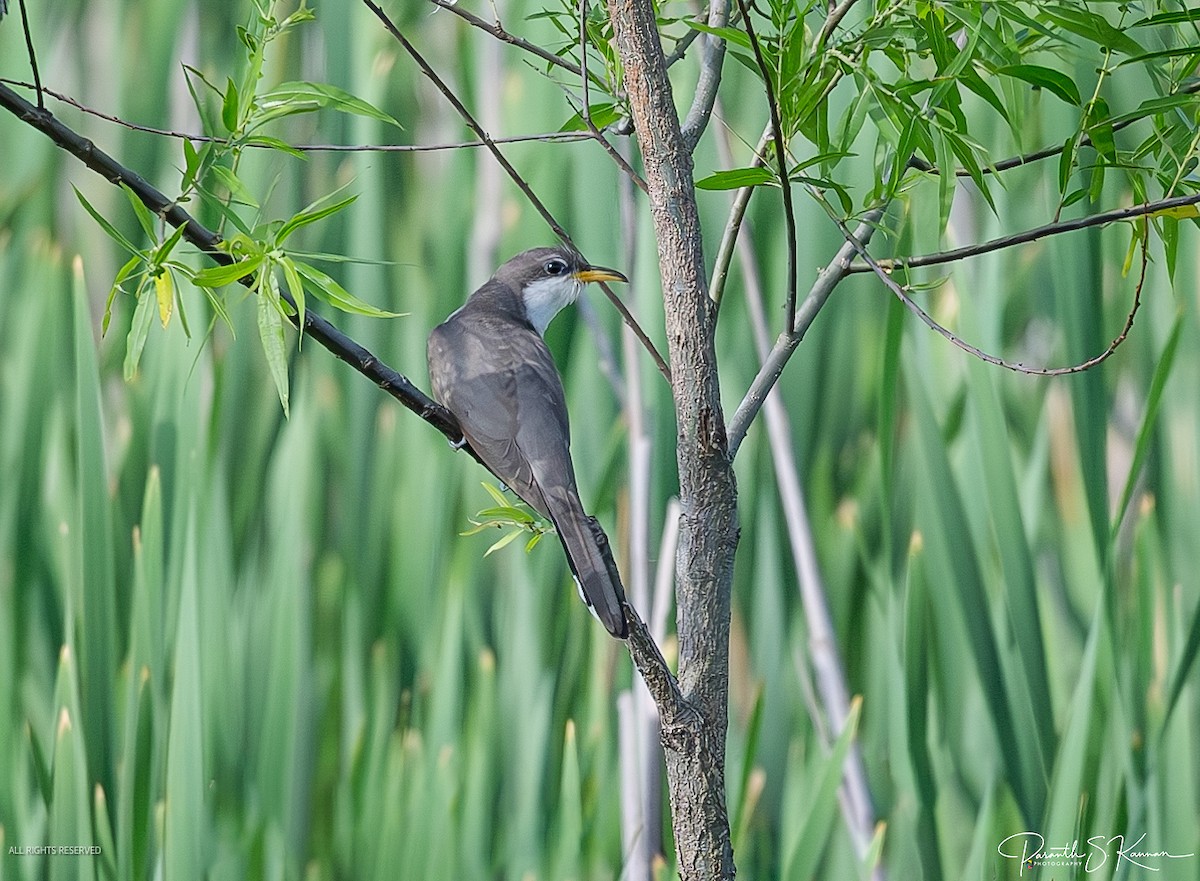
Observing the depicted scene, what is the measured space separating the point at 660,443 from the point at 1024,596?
2.06 feet

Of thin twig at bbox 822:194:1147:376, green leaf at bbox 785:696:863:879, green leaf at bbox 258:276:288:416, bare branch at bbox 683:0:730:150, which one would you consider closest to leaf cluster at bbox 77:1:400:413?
green leaf at bbox 258:276:288:416

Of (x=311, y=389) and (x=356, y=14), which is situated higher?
(x=356, y=14)

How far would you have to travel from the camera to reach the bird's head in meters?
1.66

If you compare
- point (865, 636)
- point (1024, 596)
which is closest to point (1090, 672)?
point (1024, 596)

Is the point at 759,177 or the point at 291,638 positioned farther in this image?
the point at 291,638

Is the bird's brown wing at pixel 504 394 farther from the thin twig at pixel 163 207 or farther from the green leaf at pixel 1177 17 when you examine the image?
the green leaf at pixel 1177 17

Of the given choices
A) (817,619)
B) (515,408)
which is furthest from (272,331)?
(817,619)

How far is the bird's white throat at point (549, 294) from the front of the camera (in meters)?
1.67

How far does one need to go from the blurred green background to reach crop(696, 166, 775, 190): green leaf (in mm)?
960

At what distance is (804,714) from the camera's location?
6.07 ft

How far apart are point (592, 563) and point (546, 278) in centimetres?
77

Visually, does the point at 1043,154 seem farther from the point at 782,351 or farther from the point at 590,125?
the point at 590,125

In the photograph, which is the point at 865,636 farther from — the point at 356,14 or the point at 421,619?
the point at 356,14

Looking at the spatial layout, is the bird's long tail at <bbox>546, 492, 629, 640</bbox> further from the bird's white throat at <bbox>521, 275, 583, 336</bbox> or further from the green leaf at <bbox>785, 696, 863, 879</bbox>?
the green leaf at <bbox>785, 696, 863, 879</bbox>
